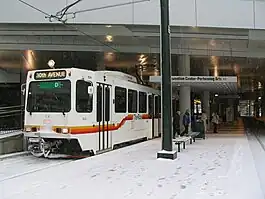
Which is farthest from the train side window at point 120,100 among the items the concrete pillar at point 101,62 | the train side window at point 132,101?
the concrete pillar at point 101,62

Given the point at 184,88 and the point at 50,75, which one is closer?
the point at 50,75

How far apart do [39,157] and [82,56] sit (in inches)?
581

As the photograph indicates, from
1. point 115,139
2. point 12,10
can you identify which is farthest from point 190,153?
point 12,10

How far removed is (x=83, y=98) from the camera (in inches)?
533

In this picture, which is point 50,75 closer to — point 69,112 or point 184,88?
point 69,112

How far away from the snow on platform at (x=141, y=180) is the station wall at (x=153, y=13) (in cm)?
978

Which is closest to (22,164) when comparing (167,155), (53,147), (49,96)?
(53,147)

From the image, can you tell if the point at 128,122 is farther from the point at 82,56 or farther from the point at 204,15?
the point at 82,56

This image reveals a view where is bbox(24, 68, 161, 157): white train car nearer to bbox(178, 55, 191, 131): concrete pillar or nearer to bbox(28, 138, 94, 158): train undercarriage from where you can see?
bbox(28, 138, 94, 158): train undercarriage

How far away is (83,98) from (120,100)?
3073mm

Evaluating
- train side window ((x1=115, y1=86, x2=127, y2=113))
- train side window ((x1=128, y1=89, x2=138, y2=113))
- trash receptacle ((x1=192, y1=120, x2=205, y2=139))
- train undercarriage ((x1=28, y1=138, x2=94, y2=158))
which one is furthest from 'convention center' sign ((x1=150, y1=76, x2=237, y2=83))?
train undercarriage ((x1=28, y1=138, x2=94, y2=158))

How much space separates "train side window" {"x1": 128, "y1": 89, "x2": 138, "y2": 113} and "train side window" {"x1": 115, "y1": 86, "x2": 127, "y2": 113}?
0.61 meters

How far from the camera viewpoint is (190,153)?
1352cm

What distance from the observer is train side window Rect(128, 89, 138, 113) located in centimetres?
1755
